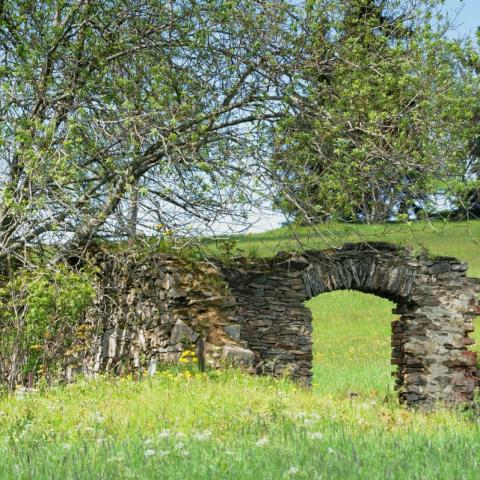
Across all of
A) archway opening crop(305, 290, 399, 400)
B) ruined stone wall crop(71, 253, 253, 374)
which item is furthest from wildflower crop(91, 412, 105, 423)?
archway opening crop(305, 290, 399, 400)

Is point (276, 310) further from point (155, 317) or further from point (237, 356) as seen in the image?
point (237, 356)

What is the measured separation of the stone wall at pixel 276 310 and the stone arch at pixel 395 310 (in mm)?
18

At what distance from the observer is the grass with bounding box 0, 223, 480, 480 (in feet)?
16.9

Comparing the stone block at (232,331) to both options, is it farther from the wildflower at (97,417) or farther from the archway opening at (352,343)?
the archway opening at (352,343)

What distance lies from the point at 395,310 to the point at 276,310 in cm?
282

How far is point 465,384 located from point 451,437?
11.4 m

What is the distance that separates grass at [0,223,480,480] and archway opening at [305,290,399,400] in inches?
343

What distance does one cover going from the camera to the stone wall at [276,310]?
13.2 metres

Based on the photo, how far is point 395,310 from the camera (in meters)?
17.6

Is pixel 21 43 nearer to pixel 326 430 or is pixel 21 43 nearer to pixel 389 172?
pixel 389 172

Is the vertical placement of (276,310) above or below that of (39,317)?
above

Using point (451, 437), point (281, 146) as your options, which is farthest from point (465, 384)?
point (451, 437)

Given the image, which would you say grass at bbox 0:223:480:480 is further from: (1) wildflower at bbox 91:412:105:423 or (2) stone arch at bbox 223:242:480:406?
(2) stone arch at bbox 223:242:480:406

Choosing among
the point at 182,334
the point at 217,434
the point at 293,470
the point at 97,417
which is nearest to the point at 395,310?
the point at 182,334
